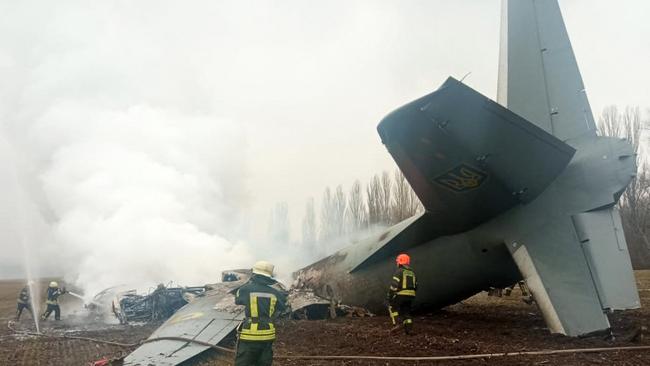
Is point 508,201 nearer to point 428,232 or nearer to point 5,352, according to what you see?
point 428,232

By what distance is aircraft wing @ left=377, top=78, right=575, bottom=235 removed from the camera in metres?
7.58

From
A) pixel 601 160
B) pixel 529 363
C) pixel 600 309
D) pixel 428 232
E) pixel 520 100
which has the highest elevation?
pixel 520 100

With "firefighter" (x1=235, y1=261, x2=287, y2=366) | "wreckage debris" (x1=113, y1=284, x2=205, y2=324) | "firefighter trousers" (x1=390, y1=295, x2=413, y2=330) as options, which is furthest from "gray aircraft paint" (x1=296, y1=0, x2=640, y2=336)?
"wreckage debris" (x1=113, y1=284, x2=205, y2=324)

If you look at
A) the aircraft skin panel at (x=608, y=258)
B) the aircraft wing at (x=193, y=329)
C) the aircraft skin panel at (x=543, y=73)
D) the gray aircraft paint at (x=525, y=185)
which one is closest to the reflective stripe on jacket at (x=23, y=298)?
the aircraft wing at (x=193, y=329)

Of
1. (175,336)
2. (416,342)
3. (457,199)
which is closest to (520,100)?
(457,199)

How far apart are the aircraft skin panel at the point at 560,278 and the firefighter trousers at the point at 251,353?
4.67m

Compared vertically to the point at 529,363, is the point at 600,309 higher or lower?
higher

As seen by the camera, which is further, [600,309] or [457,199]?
[457,199]

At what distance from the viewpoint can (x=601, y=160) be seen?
339 inches

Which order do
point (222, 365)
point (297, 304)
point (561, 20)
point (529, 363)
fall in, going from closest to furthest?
point (529, 363) → point (222, 365) → point (561, 20) → point (297, 304)

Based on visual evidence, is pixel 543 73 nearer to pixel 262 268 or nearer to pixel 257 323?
pixel 262 268

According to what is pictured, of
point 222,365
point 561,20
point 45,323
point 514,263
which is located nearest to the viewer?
point 222,365

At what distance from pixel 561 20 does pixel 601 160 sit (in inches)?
134

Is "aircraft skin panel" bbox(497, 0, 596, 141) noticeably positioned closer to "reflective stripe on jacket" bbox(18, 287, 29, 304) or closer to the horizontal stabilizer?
the horizontal stabilizer
